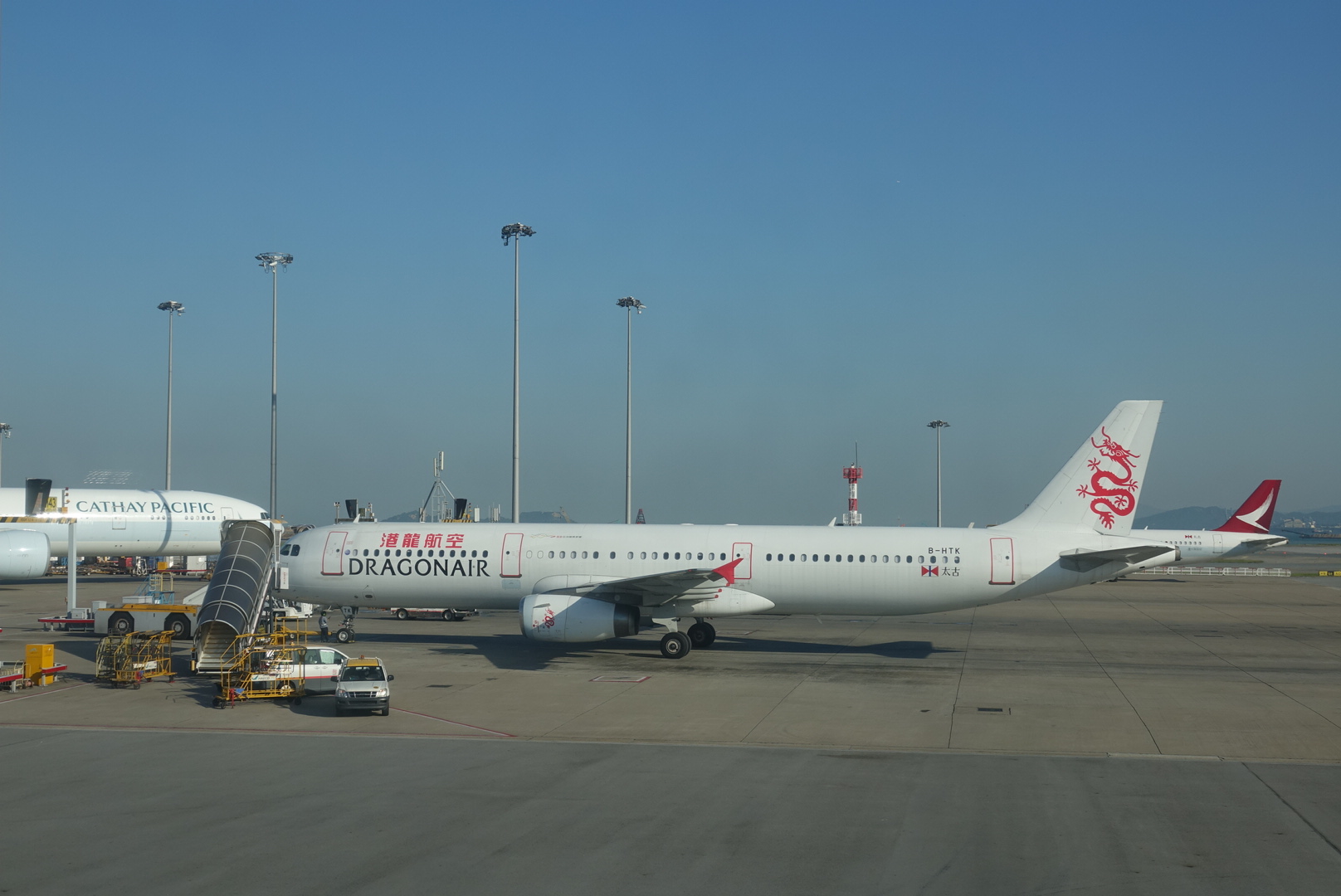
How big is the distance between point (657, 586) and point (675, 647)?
Result: 2179 mm

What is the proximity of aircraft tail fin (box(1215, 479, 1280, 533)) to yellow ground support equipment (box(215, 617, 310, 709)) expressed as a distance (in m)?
59.8

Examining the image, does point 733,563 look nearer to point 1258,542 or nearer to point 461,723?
point 461,723

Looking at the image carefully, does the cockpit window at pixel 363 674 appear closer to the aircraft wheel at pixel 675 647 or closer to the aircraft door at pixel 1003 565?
the aircraft wheel at pixel 675 647

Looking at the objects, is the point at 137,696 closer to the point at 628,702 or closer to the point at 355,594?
the point at 355,594

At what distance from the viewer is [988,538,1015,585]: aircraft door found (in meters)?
32.7

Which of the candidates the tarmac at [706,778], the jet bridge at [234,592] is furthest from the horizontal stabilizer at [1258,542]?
the jet bridge at [234,592]

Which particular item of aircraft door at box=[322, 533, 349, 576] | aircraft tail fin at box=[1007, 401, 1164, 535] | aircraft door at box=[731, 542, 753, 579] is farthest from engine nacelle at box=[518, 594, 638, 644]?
aircraft tail fin at box=[1007, 401, 1164, 535]

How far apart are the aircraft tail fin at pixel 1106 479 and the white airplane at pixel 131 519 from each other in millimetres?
46449

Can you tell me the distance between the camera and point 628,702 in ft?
81.1

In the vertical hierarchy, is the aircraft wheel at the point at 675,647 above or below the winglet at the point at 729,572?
below

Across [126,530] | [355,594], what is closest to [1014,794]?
[355,594]

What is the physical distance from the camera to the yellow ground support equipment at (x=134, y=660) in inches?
1062

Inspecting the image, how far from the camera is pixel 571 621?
31.1 m

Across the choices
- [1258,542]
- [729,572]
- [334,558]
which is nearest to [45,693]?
[334,558]
